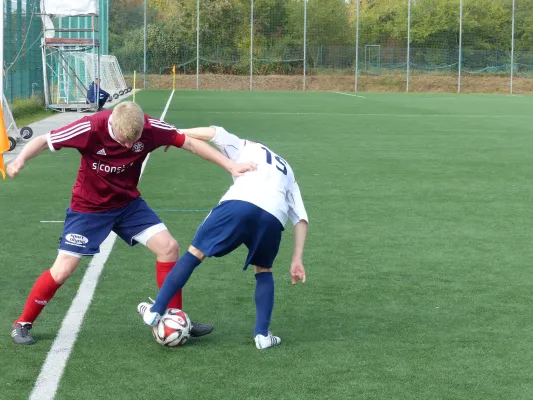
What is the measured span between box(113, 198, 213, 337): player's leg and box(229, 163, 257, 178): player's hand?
752mm

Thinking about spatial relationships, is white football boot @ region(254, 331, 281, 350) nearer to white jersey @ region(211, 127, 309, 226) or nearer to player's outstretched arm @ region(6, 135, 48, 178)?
white jersey @ region(211, 127, 309, 226)

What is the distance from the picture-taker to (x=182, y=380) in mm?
5160

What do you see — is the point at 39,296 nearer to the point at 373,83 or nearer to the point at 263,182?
the point at 263,182

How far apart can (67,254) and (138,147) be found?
776mm

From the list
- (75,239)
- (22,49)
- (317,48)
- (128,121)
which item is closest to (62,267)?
(75,239)

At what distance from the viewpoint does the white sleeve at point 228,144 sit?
555cm

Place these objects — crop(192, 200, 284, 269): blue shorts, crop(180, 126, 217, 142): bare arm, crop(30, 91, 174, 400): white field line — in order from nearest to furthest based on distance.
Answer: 1. crop(30, 91, 174, 400): white field line
2. crop(192, 200, 284, 269): blue shorts
3. crop(180, 126, 217, 142): bare arm

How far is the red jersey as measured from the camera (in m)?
5.56

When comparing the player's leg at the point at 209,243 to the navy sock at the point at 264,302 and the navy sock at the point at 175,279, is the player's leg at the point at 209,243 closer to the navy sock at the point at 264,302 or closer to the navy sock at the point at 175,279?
the navy sock at the point at 175,279

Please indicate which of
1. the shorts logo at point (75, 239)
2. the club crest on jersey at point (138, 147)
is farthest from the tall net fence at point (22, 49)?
the club crest on jersey at point (138, 147)

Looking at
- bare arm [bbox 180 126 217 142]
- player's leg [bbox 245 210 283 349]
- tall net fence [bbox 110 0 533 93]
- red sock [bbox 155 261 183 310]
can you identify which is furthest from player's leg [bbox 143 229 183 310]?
tall net fence [bbox 110 0 533 93]

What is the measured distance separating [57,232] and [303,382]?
4.83 meters

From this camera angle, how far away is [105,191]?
581cm

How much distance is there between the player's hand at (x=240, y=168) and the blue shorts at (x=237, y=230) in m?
0.16
